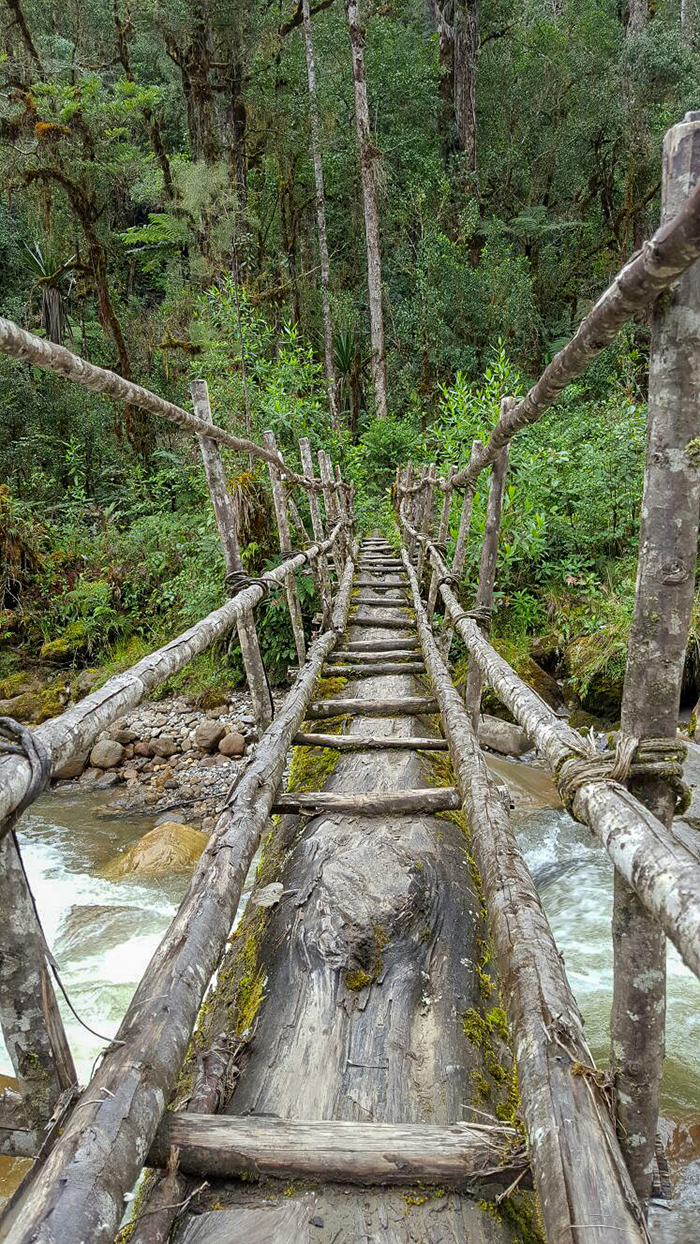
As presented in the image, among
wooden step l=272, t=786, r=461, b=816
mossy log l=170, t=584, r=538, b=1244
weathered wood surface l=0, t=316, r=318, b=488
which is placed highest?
weathered wood surface l=0, t=316, r=318, b=488

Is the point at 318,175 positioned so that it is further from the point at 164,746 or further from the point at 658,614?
the point at 658,614

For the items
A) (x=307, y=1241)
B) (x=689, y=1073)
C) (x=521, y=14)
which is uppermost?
(x=521, y=14)

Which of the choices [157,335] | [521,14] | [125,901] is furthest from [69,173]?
[521,14]

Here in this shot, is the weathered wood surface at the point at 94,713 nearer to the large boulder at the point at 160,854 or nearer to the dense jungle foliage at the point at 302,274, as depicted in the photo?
the large boulder at the point at 160,854

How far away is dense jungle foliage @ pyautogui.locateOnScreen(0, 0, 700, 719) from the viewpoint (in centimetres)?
699

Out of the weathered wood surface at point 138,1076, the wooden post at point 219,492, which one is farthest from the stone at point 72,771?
the weathered wood surface at point 138,1076

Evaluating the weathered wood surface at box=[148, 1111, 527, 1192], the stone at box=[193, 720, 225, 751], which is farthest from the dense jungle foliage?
the weathered wood surface at box=[148, 1111, 527, 1192]

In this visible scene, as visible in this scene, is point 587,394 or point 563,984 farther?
point 587,394

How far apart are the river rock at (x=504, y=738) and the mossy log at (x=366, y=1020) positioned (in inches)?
146

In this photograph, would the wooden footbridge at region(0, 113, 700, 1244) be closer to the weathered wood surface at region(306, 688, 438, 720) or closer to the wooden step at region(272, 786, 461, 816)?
the wooden step at region(272, 786, 461, 816)

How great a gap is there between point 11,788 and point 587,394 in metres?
Result: 14.3

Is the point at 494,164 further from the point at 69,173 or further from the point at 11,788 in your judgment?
the point at 11,788

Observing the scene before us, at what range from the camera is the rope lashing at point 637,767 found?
1230mm

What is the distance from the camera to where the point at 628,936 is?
52.6 inches
